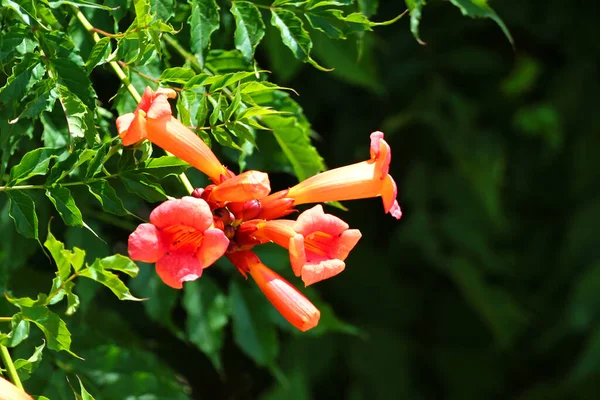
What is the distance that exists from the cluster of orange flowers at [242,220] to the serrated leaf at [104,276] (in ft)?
0.18

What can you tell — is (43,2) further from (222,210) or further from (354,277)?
(354,277)

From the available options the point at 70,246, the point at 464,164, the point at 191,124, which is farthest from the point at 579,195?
the point at 191,124

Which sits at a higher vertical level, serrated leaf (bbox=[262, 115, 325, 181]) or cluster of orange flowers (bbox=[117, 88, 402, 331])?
cluster of orange flowers (bbox=[117, 88, 402, 331])

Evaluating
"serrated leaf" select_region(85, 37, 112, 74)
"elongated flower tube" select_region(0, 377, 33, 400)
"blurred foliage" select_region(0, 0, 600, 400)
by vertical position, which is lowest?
"blurred foliage" select_region(0, 0, 600, 400)

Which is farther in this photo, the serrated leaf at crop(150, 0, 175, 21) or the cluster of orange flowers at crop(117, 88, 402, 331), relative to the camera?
the serrated leaf at crop(150, 0, 175, 21)

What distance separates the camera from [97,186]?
153 cm

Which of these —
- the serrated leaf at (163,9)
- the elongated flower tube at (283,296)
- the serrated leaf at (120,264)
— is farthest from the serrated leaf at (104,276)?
the serrated leaf at (163,9)

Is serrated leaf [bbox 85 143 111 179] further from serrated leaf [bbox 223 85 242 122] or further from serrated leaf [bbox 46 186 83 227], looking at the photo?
serrated leaf [bbox 223 85 242 122]

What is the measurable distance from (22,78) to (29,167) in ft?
0.55

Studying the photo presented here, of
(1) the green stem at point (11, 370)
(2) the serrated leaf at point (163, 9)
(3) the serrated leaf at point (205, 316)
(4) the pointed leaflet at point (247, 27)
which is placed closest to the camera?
(1) the green stem at point (11, 370)

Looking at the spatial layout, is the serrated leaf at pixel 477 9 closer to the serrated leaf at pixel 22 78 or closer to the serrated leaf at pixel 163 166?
the serrated leaf at pixel 163 166

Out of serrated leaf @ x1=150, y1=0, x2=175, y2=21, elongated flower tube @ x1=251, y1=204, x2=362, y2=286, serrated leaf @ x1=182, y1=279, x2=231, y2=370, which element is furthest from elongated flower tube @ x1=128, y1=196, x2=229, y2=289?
serrated leaf @ x1=182, y1=279, x2=231, y2=370

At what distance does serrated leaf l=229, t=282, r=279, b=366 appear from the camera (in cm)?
273

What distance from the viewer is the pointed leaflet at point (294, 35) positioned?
Result: 1.81 metres
